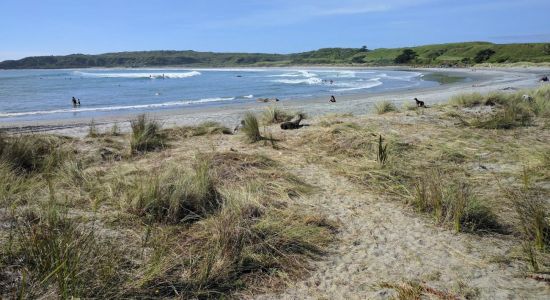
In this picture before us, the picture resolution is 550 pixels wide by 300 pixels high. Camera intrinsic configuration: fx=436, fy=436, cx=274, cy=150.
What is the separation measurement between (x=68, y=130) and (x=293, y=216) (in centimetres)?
1180

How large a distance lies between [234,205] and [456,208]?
2.43m

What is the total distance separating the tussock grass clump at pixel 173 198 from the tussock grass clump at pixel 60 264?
106cm

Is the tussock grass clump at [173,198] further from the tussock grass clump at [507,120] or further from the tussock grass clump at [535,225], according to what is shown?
the tussock grass clump at [507,120]

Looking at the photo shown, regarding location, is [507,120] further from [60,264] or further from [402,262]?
[60,264]

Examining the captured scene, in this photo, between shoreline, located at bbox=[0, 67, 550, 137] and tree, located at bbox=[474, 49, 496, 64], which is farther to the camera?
tree, located at bbox=[474, 49, 496, 64]

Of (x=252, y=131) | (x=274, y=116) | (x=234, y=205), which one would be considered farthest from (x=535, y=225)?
(x=274, y=116)

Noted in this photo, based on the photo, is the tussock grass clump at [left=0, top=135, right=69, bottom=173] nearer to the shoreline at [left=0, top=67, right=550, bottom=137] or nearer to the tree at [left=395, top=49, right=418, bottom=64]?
the shoreline at [left=0, top=67, right=550, bottom=137]

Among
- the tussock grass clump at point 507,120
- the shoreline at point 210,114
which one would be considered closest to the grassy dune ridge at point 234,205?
the tussock grass clump at point 507,120

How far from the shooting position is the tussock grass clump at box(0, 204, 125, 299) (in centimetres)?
290

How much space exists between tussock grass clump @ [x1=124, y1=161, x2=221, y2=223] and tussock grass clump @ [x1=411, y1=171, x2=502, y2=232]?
2.48 meters

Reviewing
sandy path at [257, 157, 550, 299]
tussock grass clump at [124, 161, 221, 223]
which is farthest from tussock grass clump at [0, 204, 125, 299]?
sandy path at [257, 157, 550, 299]

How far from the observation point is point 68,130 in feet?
47.1

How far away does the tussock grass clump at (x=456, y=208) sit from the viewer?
4.68m

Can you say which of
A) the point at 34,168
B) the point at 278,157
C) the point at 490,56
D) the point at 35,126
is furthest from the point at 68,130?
the point at 490,56
